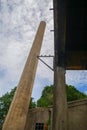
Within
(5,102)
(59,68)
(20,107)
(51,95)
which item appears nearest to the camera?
(20,107)

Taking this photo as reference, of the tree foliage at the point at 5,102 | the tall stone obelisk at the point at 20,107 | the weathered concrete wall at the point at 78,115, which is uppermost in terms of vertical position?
the tree foliage at the point at 5,102

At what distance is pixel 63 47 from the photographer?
7.25 metres

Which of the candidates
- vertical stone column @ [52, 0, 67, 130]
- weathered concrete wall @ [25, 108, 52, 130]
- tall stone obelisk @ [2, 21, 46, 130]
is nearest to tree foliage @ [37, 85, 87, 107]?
weathered concrete wall @ [25, 108, 52, 130]

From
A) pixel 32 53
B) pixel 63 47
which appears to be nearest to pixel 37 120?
pixel 32 53

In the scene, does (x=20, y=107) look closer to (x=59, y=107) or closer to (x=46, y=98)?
(x=59, y=107)

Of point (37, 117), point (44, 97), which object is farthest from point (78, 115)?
point (44, 97)

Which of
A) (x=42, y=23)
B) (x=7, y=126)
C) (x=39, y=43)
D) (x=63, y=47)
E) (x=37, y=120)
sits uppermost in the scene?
(x=42, y=23)

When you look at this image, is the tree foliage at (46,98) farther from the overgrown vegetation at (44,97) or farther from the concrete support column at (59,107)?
the concrete support column at (59,107)

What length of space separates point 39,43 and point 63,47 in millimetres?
3016

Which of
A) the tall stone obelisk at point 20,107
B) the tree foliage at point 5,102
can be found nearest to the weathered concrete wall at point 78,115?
the tall stone obelisk at point 20,107

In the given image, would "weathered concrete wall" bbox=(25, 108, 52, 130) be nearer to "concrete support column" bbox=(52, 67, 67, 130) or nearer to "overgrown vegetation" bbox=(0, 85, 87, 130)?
"concrete support column" bbox=(52, 67, 67, 130)

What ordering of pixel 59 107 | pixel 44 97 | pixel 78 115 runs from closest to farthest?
pixel 59 107 → pixel 78 115 → pixel 44 97

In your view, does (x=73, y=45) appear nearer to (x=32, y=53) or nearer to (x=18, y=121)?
(x=32, y=53)

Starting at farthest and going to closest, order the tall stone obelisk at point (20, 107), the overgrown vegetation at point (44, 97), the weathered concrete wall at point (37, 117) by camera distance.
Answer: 1. the overgrown vegetation at point (44, 97)
2. the weathered concrete wall at point (37, 117)
3. the tall stone obelisk at point (20, 107)
